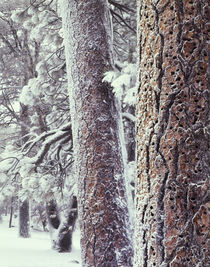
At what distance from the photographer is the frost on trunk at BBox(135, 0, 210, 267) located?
1.64 metres

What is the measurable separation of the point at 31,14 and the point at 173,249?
5284 mm

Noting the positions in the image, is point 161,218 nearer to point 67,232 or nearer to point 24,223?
point 67,232

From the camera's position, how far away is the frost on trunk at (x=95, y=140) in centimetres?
306

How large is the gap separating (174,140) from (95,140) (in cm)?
151

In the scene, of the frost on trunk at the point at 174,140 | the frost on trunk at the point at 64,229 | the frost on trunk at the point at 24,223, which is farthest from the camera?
the frost on trunk at the point at 24,223

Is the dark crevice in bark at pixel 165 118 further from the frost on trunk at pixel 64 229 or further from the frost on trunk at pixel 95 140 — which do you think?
the frost on trunk at pixel 64 229

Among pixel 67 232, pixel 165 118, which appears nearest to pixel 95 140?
pixel 165 118

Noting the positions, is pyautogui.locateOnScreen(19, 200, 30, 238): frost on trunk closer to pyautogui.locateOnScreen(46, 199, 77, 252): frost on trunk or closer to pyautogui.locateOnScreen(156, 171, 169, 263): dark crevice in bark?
pyautogui.locateOnScreen(46, 199, 77, 252): frost on trunk

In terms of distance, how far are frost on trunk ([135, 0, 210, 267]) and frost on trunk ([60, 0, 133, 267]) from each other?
1.26 meters

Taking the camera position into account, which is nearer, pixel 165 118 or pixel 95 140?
pixel 165 118

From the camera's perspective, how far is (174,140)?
1698 mm

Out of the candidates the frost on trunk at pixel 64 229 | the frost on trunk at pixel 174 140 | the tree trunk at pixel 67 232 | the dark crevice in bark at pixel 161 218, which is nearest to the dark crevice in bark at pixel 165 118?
the frost on trunk at pixel 174 140

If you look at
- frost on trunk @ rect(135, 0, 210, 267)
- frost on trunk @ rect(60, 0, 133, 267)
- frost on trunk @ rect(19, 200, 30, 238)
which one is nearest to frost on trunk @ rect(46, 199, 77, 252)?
frost on trunk @ rect(19, 200, 30, 238)

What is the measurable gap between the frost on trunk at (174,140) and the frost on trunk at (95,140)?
1.26 metres
